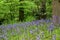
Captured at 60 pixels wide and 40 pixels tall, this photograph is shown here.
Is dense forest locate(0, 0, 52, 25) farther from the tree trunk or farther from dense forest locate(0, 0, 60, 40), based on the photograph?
the tree trunk

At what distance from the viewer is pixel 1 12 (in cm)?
1110

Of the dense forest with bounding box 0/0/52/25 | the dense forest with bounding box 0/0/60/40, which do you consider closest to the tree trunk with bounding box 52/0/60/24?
the dense forest with bounding box 0/0/60/40

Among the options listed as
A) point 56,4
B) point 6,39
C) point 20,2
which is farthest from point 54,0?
point 6,39

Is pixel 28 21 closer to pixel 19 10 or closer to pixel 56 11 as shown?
pixel 19 10

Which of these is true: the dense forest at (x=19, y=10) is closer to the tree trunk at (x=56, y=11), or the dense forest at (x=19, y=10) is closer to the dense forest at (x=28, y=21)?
the dense forest at (x=28, y=21)

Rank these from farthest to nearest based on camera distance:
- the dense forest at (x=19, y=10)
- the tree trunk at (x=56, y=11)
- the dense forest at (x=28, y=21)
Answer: the dense forest at (x=19, y=10), the tree trunk at (x=56, y=11), the dense forest at (x=28, y=21)

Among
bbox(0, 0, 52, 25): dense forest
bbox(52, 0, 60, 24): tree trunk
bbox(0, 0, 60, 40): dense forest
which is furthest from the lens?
bbox(0, 0, 52, 25): dense forest

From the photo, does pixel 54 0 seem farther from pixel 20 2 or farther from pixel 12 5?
pixel 12 5

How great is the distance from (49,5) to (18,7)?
323 cm

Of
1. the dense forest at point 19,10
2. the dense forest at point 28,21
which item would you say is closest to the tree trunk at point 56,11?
the dense forest at point 28,21

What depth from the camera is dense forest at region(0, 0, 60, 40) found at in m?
5.97

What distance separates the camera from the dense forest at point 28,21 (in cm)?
597

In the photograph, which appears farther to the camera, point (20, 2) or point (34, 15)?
point (34, 15)

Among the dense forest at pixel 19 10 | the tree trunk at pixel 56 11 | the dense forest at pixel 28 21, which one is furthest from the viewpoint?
the dense forest at pixel 19 10
